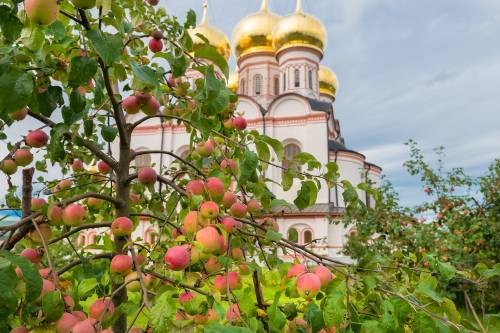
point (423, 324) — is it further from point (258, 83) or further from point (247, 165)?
point (258, 83)

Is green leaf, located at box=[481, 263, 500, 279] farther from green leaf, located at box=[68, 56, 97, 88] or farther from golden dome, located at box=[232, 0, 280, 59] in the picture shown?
golden dome, located at box=[232, 0, 280, 59]

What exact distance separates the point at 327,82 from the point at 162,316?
22.7 meters

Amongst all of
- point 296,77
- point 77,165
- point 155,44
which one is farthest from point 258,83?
point 155,44

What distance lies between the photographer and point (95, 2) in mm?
885

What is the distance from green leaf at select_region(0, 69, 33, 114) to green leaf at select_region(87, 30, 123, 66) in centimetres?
17

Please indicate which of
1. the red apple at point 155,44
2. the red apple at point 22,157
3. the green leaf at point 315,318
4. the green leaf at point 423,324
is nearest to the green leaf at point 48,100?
the red apple at point 22,157

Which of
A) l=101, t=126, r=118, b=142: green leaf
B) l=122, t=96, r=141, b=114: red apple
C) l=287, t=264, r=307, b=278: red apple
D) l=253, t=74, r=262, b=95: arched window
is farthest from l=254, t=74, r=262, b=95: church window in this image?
l=287, t=264, r=307, b=278: red apple

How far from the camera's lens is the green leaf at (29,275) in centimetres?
79

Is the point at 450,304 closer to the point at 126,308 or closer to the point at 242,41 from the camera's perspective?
the point at 126,308

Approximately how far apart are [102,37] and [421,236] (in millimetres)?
5798

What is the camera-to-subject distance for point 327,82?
2245cm

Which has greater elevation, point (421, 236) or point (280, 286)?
point (421, 236)

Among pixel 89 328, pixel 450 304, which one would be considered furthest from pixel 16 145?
pixel 450 304

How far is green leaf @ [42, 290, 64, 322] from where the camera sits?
0.82 metres
